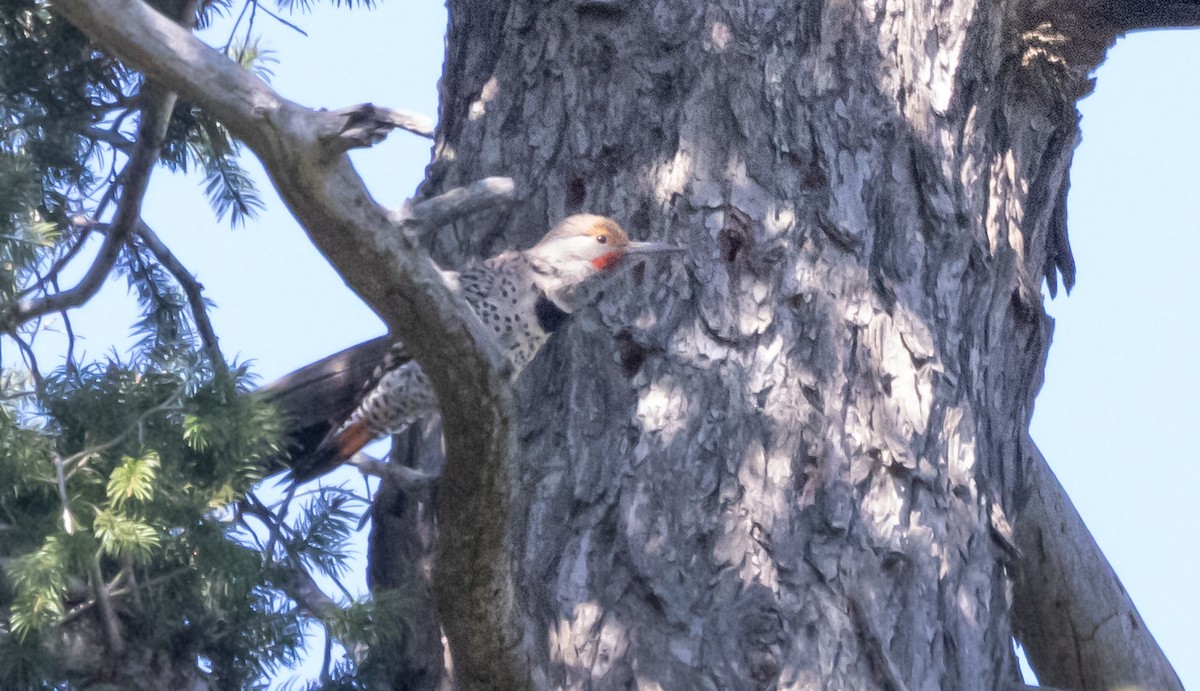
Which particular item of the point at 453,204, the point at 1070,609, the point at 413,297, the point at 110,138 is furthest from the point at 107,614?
the point at 1070,609

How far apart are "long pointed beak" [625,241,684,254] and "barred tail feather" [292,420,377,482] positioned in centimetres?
110

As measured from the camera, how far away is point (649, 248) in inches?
139

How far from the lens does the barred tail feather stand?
421 centimetres

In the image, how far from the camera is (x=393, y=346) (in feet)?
13.6

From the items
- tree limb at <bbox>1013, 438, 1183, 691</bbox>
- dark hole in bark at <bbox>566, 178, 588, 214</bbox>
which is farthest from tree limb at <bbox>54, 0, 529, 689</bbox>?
tree limb at <bbox>1013, 438, 1183, 691</bbox>

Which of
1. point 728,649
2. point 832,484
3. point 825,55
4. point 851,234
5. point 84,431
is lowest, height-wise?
point 728,649

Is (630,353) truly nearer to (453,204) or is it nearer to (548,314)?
(548,314)

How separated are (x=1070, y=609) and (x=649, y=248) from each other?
1.73 meters

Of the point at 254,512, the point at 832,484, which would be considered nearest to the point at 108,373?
the point at 254,512

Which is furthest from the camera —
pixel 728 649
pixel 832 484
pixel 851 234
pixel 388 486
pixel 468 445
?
pixel 388 486

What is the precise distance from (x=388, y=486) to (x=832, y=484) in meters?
1.30

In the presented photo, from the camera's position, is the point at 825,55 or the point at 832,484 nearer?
the point at 832,484

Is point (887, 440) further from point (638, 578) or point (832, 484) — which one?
point (638, 578)

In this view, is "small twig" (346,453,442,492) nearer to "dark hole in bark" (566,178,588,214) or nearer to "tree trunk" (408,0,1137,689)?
"tree trunk" (408,0,1137,689)
